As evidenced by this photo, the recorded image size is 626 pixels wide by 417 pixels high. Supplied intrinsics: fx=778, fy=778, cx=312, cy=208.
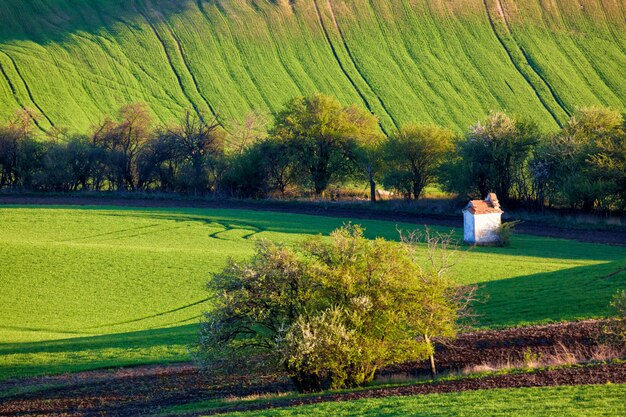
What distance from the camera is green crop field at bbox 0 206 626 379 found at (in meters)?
36.6

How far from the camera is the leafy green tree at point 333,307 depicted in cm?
2820

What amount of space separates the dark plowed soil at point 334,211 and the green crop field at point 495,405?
141 feet

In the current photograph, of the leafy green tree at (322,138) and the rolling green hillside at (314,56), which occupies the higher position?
the rolling green hillside at (314,56)

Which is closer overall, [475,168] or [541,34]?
[475,168]

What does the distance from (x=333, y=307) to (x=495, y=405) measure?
307 inches

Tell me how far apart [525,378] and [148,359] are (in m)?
17.3

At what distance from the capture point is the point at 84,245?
192 ft

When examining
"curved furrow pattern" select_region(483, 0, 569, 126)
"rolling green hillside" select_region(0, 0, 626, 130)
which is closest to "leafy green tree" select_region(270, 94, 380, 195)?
"rolling green hillside" select_region(0, 0, 626, 130)

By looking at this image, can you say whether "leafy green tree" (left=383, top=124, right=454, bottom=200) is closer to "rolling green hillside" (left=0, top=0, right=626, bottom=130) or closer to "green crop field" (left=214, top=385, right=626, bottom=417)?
"rolling green hillside" (left=0, top=0, right=626, bottom=130)

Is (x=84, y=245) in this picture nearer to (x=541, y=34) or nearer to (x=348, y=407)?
(x=348, y=407)

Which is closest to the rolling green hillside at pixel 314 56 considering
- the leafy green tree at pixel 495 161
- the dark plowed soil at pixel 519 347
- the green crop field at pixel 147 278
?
the leafy green tree at pixel 495 161

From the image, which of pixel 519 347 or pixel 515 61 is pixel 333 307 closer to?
pixel 519 347

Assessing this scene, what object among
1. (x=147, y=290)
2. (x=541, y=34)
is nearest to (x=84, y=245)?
(x=147, y=290)

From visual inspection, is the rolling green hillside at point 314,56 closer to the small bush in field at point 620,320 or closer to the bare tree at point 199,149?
the bare tree at point 199,149
